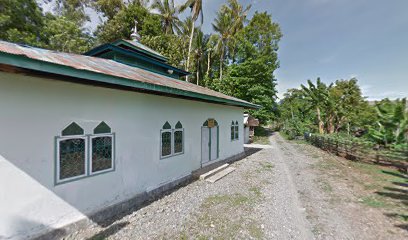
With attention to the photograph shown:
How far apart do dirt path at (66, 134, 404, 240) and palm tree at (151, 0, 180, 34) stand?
2397 centimetres

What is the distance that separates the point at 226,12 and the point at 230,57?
21.4ft

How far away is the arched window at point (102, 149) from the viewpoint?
14.3 ft

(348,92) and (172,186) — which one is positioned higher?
(348,92)

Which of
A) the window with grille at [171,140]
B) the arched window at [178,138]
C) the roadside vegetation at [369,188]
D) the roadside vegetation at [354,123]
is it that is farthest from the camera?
the roadside vegetation at [354,123]

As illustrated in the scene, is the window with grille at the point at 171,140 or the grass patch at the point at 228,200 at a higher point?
the window with grille at the point at 171,140

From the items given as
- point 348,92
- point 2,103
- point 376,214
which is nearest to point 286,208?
point 376,214

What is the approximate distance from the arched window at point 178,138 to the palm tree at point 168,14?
22185 mm

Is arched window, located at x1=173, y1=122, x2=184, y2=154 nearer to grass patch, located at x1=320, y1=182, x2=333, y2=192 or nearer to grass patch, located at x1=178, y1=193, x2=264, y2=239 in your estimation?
grass patch, located at x1=178, y1=193, x2=264, y2=239

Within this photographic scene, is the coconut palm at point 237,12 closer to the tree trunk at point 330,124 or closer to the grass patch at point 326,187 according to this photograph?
the tree trunk at point 330,124

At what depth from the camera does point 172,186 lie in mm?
6523

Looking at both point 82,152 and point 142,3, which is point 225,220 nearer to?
point 82,152

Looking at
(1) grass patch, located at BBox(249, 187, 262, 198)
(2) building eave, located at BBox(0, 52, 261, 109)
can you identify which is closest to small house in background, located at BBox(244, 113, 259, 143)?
(1) grass patch, located at BBox(249, 187, 262, 198)

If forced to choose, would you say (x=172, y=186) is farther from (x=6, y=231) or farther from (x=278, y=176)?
(x=278, y=176)

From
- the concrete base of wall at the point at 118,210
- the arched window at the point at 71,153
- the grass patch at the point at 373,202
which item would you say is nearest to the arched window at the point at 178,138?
the concrete base of wall at the point at 118,210
